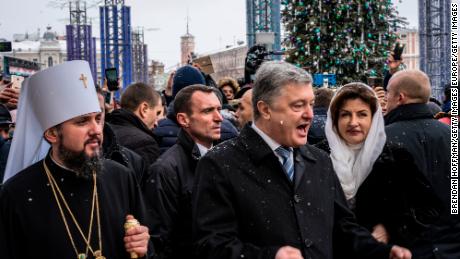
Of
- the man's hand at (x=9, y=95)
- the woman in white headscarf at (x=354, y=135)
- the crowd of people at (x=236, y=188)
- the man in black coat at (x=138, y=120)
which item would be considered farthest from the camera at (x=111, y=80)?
the woman in white headscarf at (x=354, y=135)

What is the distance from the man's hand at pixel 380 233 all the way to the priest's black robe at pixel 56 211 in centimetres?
133

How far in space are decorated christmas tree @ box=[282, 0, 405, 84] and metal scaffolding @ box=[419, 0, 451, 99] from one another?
806 cm

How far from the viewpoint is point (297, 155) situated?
3355 mm

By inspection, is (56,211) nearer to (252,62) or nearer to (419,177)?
(419,177)

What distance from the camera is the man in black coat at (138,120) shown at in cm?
506

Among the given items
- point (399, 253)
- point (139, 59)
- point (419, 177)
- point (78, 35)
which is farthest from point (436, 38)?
point (139, 59)

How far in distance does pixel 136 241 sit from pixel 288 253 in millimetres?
770

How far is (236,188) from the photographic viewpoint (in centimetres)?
310

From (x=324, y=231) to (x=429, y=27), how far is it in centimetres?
2375

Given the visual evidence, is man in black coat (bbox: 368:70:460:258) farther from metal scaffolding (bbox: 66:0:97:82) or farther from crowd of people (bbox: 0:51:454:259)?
metal scaffolding (bbox: 66:0:97:82)

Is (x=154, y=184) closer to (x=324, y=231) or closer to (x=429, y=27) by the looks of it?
(x=324, y=231)

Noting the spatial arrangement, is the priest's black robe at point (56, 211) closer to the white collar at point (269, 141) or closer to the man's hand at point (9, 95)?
the white collar at point (269, 141)

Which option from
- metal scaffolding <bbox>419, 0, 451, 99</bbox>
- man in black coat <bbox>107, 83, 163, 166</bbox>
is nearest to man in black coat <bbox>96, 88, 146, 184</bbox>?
man in black coat <bbox>107, 83, 163, 166</bbox>

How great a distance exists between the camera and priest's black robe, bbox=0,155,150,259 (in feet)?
10.1
